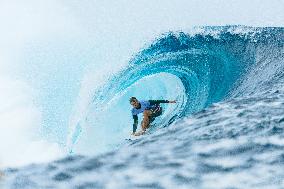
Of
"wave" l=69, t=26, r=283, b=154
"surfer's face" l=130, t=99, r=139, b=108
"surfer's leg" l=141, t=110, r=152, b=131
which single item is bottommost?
"surfer's leg" l=141, t=110, r=152, b=131

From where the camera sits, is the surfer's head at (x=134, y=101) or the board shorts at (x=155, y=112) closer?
the surfer's head at (x=134, y=101)

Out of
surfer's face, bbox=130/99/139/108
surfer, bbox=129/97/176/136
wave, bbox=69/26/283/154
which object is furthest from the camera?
wave, bbox=69/26/283/154

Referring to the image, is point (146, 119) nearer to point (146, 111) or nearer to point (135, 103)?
point (146, 111)

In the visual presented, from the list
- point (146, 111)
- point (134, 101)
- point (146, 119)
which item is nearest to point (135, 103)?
point (134, 101)

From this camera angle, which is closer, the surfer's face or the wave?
the surfer's face

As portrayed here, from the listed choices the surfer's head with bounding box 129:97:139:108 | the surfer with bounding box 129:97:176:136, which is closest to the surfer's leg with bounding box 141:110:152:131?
the surfer with bounding box 129:97:176:136

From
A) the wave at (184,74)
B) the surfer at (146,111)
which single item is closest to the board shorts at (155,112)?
the surfer at (146,111)

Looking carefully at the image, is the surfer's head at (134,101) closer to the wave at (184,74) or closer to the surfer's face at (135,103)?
the surfer's face at (135,103)

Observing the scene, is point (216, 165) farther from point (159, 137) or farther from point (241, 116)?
point (241, 116)

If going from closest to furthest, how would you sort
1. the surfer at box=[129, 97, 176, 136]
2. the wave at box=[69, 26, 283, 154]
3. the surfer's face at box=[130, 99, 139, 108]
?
the surfer's face at box=[130, 99, 139, 108] < the surfer at box=[129, 97, 176, 136] < the wave at box=[69, 26, 283, 154]

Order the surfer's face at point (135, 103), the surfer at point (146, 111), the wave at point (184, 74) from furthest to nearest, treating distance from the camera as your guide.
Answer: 1. the wave at point (184, 74)
2. the surfer at point (146, 111)
3. the surfer's face at point (135, 103)

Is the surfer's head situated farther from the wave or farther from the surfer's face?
the wave

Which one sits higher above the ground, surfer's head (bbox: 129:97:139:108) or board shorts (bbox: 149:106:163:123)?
surfer's head (bbox: 129:97:139:108)

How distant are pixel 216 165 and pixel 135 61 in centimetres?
1192
